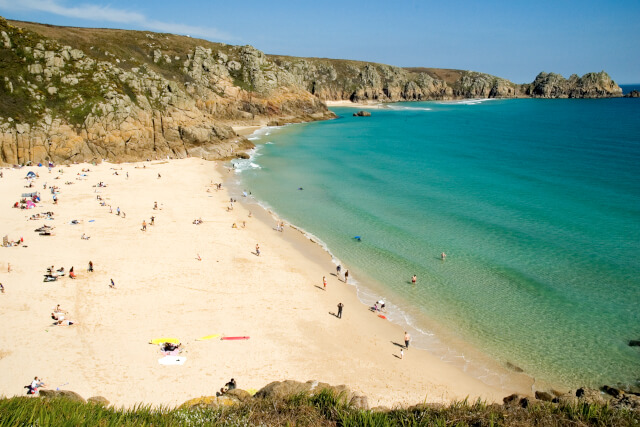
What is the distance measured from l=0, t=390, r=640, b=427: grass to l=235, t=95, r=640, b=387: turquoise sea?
803 cm

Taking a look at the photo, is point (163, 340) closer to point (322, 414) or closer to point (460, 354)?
point (322, 414)

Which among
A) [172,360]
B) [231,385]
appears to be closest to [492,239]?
[231,385]

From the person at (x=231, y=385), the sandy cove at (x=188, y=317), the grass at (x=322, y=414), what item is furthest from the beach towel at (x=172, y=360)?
the grass at (x=322, y=414)

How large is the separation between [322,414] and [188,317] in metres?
12.5

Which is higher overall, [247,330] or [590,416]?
[590,416]

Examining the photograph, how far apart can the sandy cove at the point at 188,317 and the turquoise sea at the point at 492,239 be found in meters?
2.62

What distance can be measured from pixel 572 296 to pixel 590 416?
51.9 ft

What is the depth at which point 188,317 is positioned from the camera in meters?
20.2

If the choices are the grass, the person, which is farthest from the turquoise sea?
the person

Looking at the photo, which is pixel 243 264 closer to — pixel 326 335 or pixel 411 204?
pixel 326 335

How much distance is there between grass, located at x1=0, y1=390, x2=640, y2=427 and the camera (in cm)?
880

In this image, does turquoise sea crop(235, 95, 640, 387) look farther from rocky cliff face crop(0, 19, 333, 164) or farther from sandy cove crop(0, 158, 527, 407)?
rocky cliff face crop(0, 19, 333, 164)

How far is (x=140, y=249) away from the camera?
27.7 metres

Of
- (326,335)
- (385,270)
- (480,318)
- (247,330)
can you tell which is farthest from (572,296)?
(247,330)
